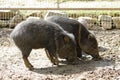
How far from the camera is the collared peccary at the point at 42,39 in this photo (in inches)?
289

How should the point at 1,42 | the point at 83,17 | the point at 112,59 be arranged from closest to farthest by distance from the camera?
1. the point at 112,59
2. the point at 1,42
3. the point at 83,17

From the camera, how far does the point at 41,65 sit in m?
7.75

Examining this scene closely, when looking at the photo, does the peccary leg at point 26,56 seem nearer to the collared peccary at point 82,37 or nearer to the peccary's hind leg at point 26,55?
the peccary's hind leg at point 26,55

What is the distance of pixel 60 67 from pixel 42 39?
0.65 m

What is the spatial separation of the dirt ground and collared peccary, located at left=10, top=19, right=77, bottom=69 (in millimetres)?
254

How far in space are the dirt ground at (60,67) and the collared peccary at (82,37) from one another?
205mm

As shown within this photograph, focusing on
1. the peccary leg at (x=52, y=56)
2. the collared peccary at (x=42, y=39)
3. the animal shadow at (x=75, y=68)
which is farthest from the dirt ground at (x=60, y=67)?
the collared peccary at (x=42, y=39)

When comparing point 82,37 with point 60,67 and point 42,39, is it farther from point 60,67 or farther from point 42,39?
point 42,39

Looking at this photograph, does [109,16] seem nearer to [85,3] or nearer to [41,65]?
[85,3]

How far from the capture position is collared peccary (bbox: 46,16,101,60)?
808 centimetres

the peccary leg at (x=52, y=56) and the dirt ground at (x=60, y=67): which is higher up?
the peccary leg at (x=52, y=56)

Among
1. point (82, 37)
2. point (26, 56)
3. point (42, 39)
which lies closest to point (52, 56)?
point (42, 39)

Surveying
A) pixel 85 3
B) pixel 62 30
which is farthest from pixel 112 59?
pixel 85 3

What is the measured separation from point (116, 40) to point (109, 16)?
4.54 feet
